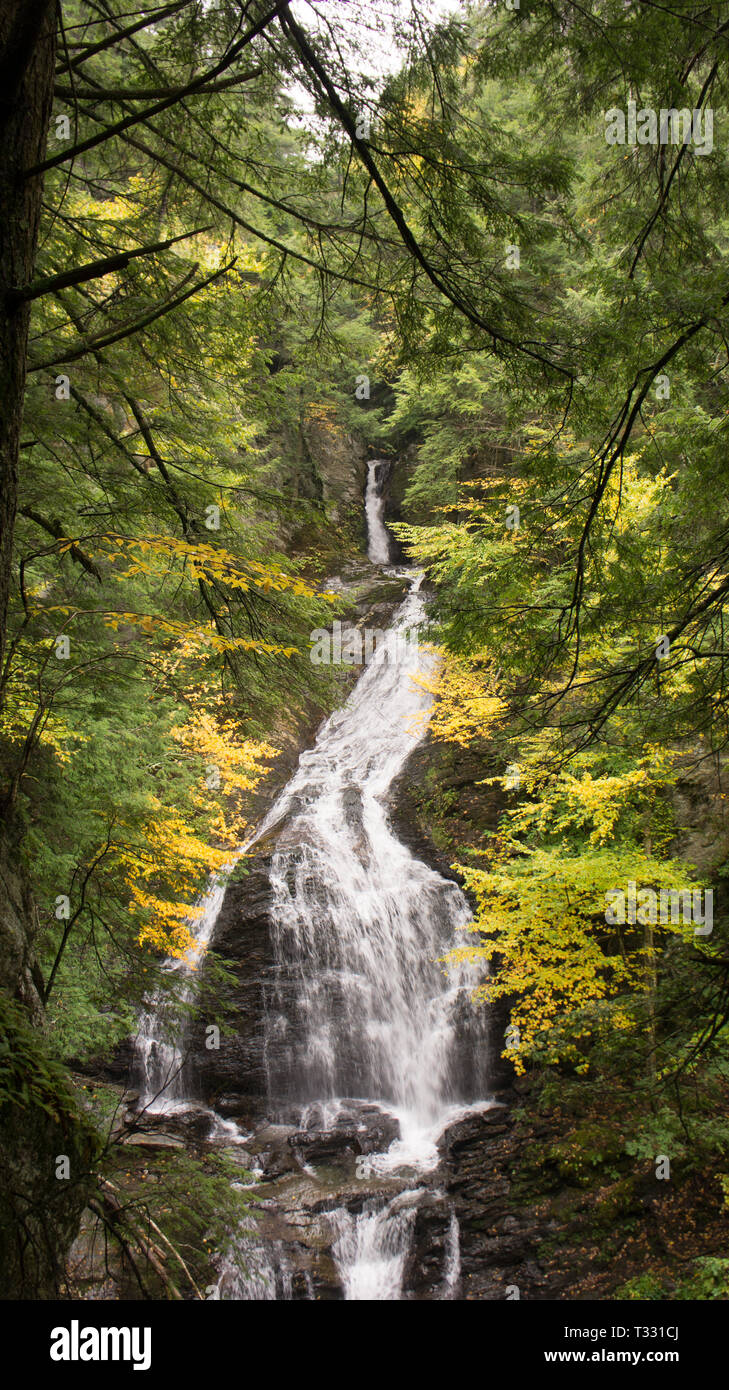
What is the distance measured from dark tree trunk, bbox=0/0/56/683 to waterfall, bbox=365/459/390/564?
2065 cm

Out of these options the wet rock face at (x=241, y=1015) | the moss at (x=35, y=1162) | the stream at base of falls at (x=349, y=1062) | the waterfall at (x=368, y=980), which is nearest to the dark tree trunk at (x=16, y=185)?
the moss at (x=35, y=1162)

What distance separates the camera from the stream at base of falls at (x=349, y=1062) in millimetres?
7168

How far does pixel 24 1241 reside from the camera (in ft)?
6.96

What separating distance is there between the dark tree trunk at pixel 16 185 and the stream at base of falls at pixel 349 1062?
5283 mm

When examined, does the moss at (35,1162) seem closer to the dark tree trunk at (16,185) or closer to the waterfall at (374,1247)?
the dark tree trunk at (16,185)

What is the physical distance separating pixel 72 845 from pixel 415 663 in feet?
38.3

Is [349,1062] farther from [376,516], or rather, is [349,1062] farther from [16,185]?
[376,516]

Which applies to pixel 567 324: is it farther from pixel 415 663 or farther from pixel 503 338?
pixel 415 663

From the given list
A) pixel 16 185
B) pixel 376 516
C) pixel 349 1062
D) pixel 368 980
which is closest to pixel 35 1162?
pixel 16 185

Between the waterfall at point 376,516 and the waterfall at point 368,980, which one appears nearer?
the waterfall at point 368,980

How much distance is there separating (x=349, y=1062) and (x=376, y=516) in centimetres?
1925

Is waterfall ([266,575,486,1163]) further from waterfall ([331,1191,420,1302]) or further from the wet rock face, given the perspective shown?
waterfall ([331,1191,420,1302])

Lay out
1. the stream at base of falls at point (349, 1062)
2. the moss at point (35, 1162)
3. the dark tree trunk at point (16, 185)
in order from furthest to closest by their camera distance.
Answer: the stream at base of falls at point (349, 1062) → the moss at point (35, 1162) → the dark tree trunk at point (16, 185)

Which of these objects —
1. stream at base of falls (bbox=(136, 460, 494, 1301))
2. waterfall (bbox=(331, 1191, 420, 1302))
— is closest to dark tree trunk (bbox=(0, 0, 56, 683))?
stream at base of falls (bbox=(136, 460, 494, 1301))
